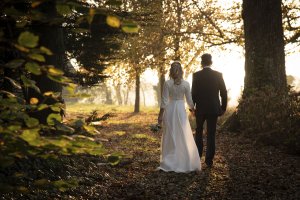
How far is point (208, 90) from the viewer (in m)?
7.33

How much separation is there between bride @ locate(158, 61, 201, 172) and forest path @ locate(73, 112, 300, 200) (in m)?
0.24

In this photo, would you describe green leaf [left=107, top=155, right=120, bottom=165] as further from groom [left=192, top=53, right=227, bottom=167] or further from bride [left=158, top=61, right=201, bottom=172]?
groom [left=192, top=53, right=227, bottom=167]

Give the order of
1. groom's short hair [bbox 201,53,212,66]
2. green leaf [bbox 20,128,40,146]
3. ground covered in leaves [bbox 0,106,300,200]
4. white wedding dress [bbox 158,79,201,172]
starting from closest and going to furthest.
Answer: green leaf [bbox 20,128,40,146], ground covered in leaves [bbox 0,106,300,200], white wedding dress [bbox 158,79,201,172], groom's short hair [bbox 201,53,212,66]

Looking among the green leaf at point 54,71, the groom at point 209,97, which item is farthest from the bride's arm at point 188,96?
the green leaf at point 54,71


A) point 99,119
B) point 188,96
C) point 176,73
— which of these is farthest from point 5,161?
point 188,96

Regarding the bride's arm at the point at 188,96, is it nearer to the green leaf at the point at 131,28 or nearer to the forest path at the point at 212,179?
the forest path at the point at 212,179

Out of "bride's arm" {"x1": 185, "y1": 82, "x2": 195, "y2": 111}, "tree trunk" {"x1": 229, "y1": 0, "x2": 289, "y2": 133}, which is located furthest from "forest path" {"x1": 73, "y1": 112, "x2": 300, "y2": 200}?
"tree trunk" {"x1": 229, "y1": 0, "x2": 289, "y2": 133}

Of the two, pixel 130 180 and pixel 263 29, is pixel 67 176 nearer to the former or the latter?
pixel 130 180

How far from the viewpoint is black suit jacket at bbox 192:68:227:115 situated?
7.28m

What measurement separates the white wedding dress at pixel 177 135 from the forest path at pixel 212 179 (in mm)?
246

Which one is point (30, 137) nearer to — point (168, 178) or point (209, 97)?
point (168, 178)

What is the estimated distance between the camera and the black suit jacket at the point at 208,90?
7.28 meters

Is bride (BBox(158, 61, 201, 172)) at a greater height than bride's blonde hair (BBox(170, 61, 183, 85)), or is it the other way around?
bride's blonde hair (BBox(170, 61, 183, 85))

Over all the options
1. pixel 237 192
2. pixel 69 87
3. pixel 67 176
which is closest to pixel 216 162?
pixel 237 192
